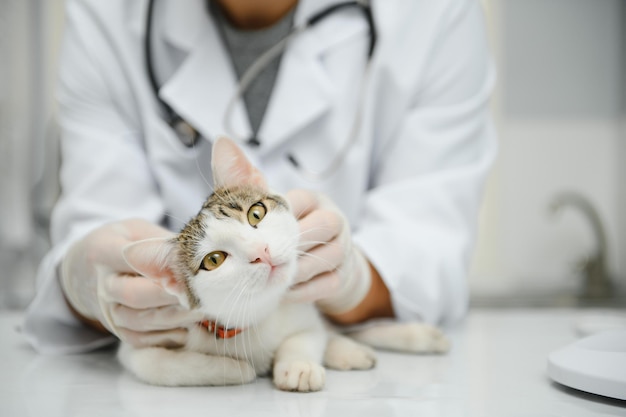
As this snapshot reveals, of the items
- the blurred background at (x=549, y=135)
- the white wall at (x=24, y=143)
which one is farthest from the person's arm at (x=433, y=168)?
the white wall at (x=24, y=143)

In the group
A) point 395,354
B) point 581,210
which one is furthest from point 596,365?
point 581,210

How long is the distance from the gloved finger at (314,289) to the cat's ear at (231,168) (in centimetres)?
12

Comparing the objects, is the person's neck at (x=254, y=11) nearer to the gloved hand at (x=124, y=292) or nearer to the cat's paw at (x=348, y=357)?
the gloved hand at (x=124, y=292)

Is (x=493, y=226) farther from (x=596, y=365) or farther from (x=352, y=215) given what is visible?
(x=596, y=365)

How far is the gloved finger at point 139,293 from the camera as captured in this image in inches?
22.3

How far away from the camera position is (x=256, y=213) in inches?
22.3

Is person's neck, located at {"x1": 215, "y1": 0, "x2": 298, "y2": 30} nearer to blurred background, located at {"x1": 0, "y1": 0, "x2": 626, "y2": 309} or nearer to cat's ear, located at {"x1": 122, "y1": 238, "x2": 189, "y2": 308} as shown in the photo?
cat's ear, located at {"x1": 122, "y1": 238, "x2": 189, "y2": 308}

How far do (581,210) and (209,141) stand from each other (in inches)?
55.7

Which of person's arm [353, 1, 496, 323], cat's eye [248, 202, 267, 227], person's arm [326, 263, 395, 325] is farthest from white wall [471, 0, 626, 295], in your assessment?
cat's eye [248, 202, 267, 227]

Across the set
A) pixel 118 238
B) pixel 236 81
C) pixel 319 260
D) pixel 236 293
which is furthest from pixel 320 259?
pixel 236 81

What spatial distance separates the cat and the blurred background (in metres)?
1.35

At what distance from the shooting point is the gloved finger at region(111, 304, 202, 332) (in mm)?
577

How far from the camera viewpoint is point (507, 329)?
88 cm

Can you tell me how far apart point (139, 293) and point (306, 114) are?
0.43m
